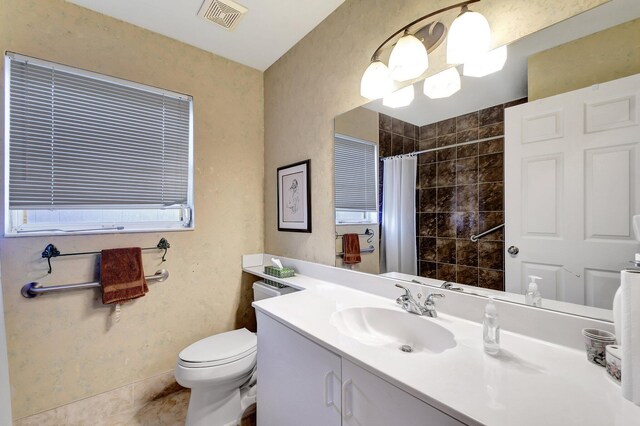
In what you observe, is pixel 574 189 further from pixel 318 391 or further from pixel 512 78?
pixel 318 391

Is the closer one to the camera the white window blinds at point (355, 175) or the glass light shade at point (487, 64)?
the glass light shade at point (487, 64)

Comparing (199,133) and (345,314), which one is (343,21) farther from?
(345,314)

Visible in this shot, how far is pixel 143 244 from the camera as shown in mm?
1705

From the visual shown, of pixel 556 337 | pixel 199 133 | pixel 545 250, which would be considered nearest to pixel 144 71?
pixel 199 133

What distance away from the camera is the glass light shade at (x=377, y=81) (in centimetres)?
128

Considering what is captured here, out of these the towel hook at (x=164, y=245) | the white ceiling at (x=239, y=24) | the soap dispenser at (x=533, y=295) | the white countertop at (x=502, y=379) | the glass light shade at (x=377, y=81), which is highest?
the white ceiling at (x=239, y=24)

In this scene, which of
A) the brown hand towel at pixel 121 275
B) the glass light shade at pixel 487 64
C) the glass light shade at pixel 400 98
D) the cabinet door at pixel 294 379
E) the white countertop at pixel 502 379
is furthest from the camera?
the brown hand towel at pixel 121 275

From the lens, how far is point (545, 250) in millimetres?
897

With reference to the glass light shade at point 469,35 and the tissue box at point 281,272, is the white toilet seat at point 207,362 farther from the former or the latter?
the glass light shade at point 469,35

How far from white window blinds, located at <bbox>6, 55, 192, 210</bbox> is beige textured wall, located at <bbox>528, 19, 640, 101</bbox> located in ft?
6.48

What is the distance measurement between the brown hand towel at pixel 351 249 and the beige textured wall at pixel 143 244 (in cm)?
93

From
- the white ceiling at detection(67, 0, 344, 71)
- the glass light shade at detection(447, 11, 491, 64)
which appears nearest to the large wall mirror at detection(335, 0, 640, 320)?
the glass light shade at detection(447, 11, 491, 64)

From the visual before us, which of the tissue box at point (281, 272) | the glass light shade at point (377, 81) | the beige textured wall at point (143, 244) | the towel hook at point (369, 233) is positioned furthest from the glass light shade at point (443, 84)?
the beige textured wall at point (143, 244)

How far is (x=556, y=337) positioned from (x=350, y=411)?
2.24ft
